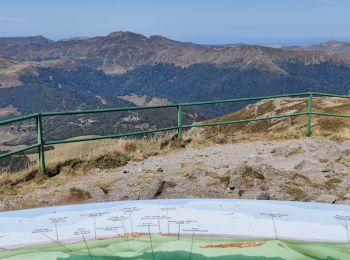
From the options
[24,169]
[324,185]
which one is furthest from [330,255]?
[24,169]

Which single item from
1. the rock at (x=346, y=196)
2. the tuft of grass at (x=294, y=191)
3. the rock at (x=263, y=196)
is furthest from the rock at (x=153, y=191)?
the rock at (x=346, y=196)

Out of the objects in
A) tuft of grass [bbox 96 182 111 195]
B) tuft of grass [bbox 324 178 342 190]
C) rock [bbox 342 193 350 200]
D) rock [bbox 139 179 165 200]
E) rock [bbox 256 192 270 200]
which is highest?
rock [bbox 256 192 270 200]

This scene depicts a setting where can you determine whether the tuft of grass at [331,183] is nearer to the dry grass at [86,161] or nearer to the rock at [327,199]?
the rock at [327,199]

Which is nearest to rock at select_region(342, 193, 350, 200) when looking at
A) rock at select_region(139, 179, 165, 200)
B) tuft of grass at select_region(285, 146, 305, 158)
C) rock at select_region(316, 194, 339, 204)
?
A: rock at select_region(316, 194, 339, 204)

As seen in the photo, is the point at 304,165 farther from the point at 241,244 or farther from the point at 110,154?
the point at 241,244

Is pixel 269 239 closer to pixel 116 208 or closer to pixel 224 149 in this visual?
pixel 116 208

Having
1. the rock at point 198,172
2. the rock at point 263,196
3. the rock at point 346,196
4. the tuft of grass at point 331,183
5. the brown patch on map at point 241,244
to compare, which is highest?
the brown patch on map at point 241,244

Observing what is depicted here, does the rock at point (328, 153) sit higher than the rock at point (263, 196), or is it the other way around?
the rock at point (263, 196)

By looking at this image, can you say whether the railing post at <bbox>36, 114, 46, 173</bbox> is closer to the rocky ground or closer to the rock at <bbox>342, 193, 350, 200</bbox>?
the rocky ground

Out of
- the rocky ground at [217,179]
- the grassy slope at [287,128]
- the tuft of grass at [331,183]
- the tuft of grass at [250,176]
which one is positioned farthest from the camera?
the grassy slope at [287,128]
